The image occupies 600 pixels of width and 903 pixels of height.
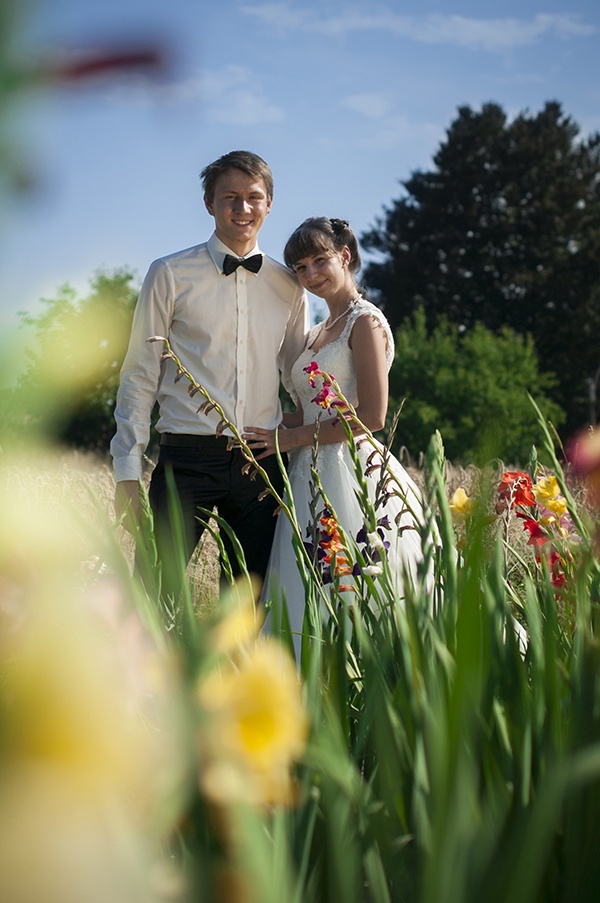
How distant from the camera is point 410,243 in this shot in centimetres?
2541

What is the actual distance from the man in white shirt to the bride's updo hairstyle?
0.50 ft

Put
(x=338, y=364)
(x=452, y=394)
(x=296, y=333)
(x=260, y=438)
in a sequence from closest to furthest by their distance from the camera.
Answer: (x=260, y=438), (x=338, y=364), (x=296, y=333), (x=452, y=394)

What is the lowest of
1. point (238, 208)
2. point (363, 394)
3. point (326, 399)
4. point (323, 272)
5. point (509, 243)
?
point (326, 399)

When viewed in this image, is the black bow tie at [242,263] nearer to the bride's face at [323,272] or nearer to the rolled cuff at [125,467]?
the bride's face at [323,272]

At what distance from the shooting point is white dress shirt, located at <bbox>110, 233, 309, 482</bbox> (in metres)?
3.10

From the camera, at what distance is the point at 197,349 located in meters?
3.15

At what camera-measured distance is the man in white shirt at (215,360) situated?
3084 mm

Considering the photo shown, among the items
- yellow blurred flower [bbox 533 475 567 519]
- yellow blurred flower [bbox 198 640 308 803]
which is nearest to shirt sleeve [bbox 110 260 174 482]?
yellow blurred flower [bbox 533 475 567 519]

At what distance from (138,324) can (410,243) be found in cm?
2329

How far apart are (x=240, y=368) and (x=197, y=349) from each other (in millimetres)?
169

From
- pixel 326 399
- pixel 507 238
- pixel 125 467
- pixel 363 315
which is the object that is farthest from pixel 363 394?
pixel 507 238

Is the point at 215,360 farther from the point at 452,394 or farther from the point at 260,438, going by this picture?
the point at 452,394

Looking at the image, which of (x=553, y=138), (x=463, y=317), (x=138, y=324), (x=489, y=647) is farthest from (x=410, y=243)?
(x=489, y=647)

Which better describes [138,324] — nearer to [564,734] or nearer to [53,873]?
[564,734]
